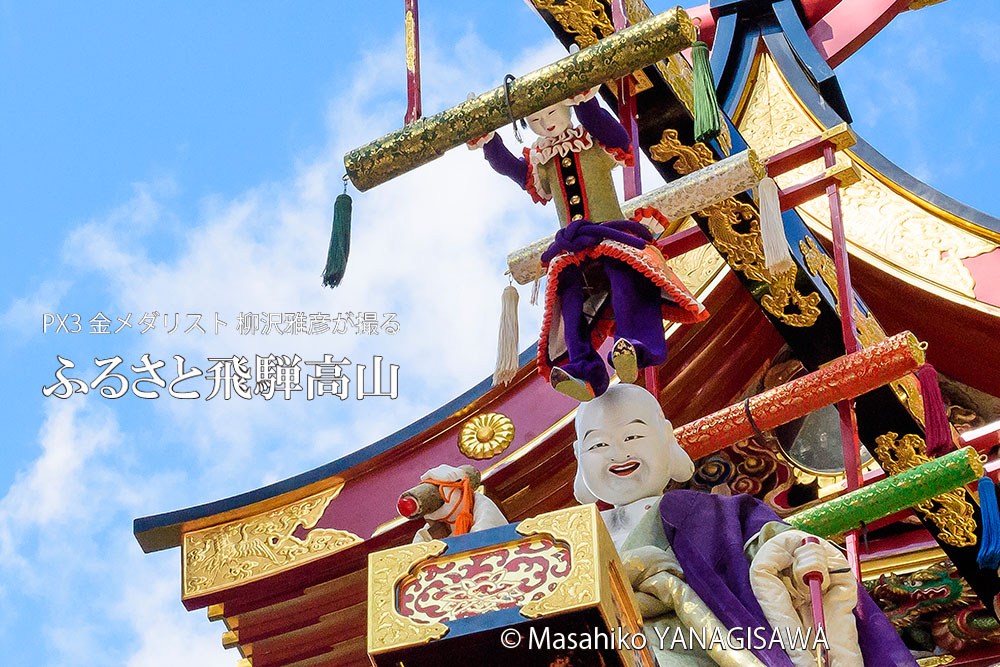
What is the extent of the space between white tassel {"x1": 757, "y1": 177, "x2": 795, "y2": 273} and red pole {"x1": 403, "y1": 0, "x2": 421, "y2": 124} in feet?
2.89

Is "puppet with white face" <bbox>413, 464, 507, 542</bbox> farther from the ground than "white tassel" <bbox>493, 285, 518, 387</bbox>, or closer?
closer

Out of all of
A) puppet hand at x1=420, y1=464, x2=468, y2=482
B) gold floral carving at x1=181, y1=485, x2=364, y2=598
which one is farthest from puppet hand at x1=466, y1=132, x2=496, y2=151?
gold floral carving at x1=181, y1=485, x2=364, y2=598

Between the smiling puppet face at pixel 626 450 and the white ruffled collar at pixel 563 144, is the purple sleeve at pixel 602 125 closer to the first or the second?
the white ruffled collar at pixel 563 144

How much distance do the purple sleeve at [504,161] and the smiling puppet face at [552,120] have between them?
0.34 ft

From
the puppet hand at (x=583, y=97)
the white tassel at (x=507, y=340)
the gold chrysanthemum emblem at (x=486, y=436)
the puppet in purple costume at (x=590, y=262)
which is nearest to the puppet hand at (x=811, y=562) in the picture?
the puppet in purple costume at (x=590, y=262)

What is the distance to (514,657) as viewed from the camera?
3926 mm

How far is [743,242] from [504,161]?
762mm

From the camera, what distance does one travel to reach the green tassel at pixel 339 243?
4930 millimetres

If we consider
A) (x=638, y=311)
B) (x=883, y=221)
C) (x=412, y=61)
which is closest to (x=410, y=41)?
(x=412, y=61)

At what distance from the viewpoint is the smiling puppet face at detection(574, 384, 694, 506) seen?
15.5 ft

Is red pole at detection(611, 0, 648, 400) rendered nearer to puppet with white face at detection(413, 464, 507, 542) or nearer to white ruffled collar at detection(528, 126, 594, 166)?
white ruffled collar at detection(528, 126, 594, 166)

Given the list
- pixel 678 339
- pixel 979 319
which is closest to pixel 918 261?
pixel 979 319

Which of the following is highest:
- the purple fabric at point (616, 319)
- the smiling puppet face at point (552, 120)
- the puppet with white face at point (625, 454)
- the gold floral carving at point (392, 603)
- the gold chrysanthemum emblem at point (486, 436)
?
the smiling puppet face at point (552, 120)

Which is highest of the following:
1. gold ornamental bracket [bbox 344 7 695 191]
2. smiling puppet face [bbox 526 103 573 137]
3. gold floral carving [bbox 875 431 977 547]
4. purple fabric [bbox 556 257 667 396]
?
smiling puppet face [bbox 526 103 573 137]
